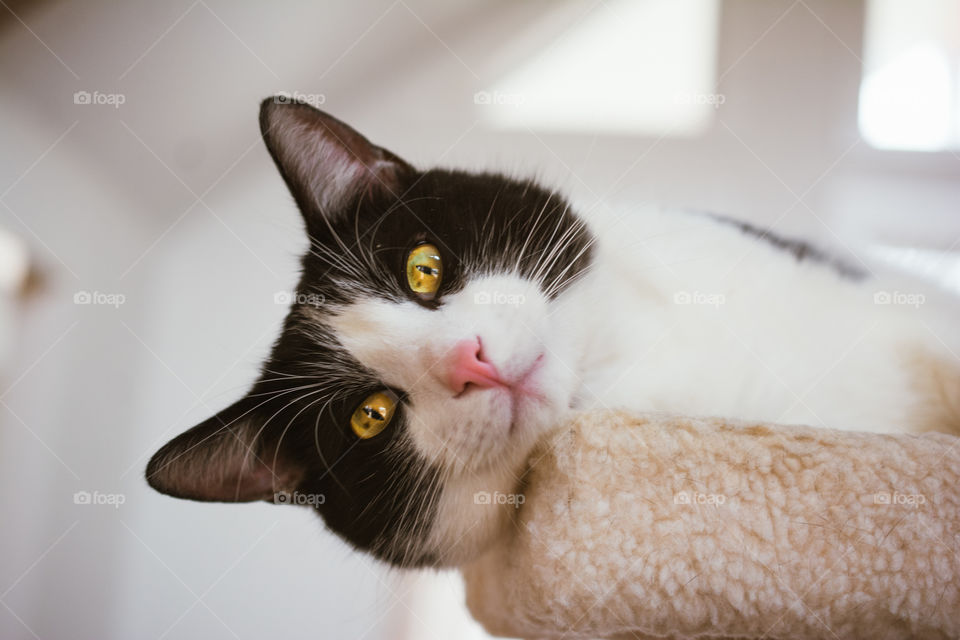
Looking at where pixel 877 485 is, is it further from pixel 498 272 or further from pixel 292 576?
pixel 292 576

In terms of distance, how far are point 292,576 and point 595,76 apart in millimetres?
1042

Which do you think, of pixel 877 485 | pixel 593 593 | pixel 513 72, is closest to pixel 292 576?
pixel 593 593

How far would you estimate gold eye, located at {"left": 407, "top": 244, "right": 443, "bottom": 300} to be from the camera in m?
0.88

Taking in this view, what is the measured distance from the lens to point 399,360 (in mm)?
810

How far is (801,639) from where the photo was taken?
2.48 feet

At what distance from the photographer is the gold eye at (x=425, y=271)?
0.88 metres

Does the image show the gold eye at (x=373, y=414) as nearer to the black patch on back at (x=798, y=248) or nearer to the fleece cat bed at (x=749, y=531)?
the fleece cat bed at (x=749, y=531)

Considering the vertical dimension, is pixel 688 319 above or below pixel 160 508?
above

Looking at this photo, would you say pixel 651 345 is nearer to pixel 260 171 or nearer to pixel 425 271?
pixel 425 271

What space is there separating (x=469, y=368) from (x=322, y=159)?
1.52 feet

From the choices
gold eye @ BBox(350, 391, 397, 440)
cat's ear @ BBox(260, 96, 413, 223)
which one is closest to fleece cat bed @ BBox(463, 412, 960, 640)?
gold eye @ BBox(350, 391, 397, 440)

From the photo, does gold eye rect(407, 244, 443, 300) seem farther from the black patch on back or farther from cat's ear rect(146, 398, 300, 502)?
the black patch on back

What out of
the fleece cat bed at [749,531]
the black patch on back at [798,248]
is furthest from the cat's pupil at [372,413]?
the black patch on back at [798,248]

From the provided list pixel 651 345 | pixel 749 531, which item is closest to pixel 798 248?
pixel 651 345
